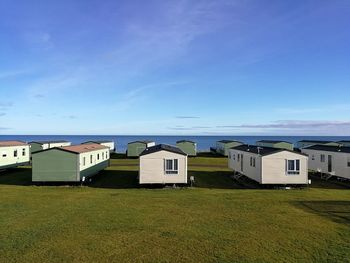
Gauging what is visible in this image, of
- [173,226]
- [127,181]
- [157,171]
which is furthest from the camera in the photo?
[127,181]

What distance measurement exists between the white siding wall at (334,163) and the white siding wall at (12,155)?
106 ft

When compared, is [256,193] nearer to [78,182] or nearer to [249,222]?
[249,222]

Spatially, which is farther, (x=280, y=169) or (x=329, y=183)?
(x=329, y=183)

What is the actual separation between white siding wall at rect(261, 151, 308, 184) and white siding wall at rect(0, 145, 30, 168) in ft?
87.2

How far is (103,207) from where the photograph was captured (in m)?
18.6

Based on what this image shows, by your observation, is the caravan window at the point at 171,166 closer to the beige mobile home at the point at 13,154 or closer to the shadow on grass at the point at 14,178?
the shadow on grass at the point at 14,178

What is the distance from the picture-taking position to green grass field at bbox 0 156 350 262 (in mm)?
11492

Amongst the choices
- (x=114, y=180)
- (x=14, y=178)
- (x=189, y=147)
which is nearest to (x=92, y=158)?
(x=114, y=180)

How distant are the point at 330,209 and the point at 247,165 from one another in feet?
40.9

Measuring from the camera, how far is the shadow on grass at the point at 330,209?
16.4 metres

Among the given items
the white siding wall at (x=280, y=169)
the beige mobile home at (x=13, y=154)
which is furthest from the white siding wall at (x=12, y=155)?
the white siding wall at (x=280, y=169)

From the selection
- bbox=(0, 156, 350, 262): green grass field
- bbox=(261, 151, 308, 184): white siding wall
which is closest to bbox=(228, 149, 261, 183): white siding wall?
bbox=(261, 151, 308, 184): white siding wall

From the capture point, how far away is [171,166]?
26.8 meters

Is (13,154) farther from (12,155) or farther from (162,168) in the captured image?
(162,168)
